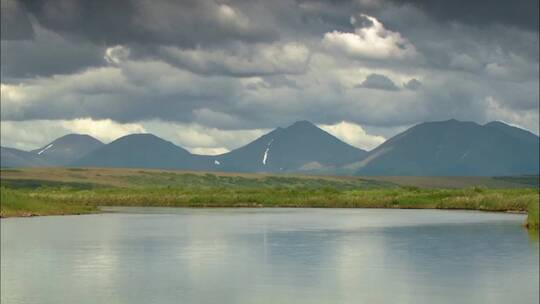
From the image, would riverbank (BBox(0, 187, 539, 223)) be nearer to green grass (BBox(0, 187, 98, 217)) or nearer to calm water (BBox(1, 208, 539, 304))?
green grass (BBox(0, 187, 98, 217))

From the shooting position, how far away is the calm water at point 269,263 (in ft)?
123

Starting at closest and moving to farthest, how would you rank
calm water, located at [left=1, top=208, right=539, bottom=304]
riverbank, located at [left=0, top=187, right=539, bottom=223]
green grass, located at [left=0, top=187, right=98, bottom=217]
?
calm water, located at [left=1, top=208, right=539, bottom=304], green grass, located at [left=0, top=187, right=98, bottom=217], riverbank, located at [left=0, top=187, right=539, bottom=223]

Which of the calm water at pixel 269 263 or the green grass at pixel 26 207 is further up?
the green grass at pixel 26 207

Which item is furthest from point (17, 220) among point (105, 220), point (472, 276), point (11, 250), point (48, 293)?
point (472, 276)

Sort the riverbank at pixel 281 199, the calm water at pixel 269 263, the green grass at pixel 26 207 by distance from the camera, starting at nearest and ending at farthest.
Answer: the calm water at pixel 269 263
the green grass at pixel 26 207
the riverbank at pixel 281 199

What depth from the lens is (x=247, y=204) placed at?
5468 inches

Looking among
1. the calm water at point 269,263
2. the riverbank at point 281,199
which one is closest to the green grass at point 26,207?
the riverbank at point 281,199

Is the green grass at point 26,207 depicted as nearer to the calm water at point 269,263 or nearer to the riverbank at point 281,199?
the riverbank at point 281,199

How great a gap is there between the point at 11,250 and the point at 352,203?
84.2 meters

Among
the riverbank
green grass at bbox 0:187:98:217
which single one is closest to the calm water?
green grass at bbox 0:187:98:217

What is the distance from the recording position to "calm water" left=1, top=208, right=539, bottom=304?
123 feet

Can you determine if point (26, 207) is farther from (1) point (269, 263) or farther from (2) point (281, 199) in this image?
(1) point (269, 263)

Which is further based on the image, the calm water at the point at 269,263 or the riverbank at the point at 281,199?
the riverbank at the point at 281,199

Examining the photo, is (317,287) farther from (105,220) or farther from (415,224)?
(105,220)
